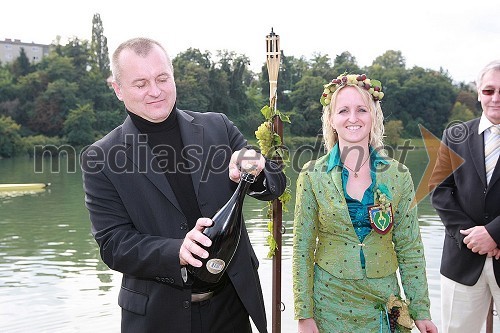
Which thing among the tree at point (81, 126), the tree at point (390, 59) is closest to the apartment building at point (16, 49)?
the tree at point (81, 126)

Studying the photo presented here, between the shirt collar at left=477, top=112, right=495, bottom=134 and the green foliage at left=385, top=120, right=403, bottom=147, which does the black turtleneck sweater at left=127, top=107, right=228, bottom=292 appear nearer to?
the shirt collar at left=477, top=112, right=495, bottom=134

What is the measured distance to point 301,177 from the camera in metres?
2.54

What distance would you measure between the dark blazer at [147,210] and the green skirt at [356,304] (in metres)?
0.39

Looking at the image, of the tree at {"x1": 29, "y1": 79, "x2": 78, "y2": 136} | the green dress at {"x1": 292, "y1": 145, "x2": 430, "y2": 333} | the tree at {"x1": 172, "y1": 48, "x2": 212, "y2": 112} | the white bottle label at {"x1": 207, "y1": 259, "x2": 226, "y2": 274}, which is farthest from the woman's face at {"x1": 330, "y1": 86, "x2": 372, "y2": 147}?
the tree at {"x1": 29, "y1": 79, "x2": 78, "y2": 136}

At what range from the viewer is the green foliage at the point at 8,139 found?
3722 cm

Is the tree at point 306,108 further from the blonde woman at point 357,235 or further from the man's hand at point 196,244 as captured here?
the man's hand at point 196,244

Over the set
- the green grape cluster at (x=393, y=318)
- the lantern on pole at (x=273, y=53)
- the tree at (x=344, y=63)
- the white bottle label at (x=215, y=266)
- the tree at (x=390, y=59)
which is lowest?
the green grape cluster at (x=393, y=318)

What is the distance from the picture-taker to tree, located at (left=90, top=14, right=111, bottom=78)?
52062mm

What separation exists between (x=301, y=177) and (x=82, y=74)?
4890 centimetres

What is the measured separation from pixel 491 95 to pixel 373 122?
1003 mm

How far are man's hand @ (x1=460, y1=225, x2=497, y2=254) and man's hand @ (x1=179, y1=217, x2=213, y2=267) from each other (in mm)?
1868

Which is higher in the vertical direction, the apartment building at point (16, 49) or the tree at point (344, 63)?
the apartment building at point (16, 49)

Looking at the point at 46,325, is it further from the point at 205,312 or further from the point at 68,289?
the point at 205,312

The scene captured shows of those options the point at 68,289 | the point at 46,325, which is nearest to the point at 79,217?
the point at 68,289
